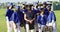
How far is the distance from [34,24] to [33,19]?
0.27 m

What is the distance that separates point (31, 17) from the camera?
8445 mm

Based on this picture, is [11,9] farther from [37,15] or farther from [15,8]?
[37,15]

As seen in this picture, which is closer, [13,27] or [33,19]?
[33,19]

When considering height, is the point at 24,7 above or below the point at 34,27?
above

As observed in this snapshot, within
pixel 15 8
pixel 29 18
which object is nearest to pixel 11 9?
pixel 15 8

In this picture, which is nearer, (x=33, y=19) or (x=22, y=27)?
(x=33, y=19)

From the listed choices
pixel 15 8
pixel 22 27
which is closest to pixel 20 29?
pixel 22 27

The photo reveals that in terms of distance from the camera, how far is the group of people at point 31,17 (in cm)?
848

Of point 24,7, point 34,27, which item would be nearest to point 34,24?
point 34,27

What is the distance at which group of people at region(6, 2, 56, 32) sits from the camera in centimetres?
848

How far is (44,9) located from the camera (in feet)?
28.5

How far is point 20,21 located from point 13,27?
0.38 metres

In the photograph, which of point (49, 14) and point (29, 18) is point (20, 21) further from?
point (49, 14)

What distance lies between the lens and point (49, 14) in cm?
857
